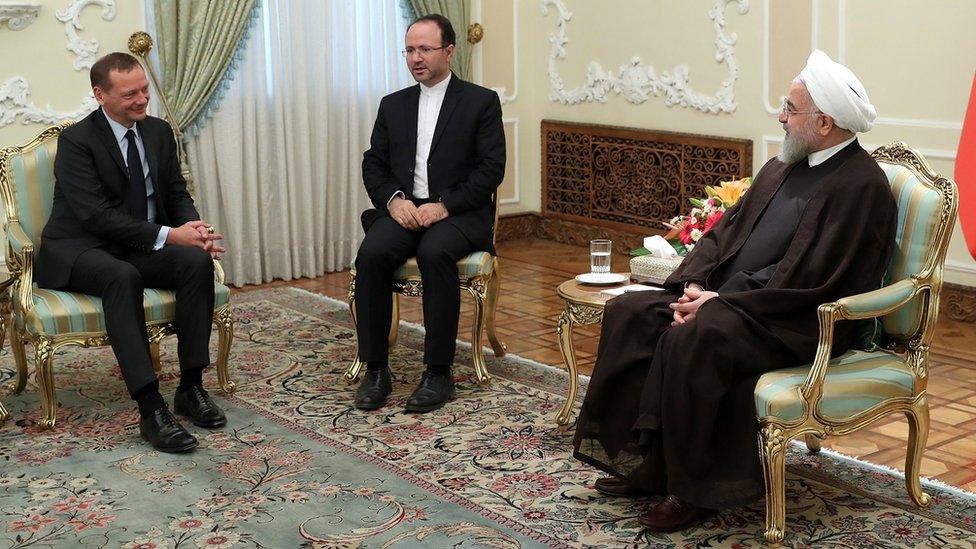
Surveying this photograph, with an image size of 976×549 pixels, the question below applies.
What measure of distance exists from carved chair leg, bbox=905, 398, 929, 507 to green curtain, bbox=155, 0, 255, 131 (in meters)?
4.05

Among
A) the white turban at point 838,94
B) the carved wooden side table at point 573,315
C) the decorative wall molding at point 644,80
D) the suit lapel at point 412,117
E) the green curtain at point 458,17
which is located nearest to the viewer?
the white turban at point 838,94

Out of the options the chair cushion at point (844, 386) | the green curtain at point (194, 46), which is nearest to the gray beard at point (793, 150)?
the chair cushion at point (844, 386)

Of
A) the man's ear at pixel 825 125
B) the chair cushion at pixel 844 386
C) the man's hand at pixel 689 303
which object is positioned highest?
the man's ear at pixel 825 125

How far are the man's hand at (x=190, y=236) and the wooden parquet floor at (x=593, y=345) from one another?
1.33 m

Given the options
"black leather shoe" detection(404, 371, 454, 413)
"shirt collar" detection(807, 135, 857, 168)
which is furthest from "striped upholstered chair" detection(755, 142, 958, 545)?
"black leather shoe" detection(404, 371, 454, 413)

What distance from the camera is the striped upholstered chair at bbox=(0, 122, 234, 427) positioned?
379cm

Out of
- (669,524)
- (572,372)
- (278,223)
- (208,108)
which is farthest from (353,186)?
(669,524)

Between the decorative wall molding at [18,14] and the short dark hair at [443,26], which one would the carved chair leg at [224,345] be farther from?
the decorative wall molding at [18,14]

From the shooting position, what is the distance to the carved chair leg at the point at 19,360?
13.7 ft

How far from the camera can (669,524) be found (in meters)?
2.97

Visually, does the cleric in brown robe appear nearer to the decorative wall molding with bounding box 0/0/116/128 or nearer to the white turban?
the white turban

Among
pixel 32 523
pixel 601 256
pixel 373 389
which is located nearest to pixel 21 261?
pixel 32 523

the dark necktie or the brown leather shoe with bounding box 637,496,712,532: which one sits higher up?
the dark necktie

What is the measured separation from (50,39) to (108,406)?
220cm
